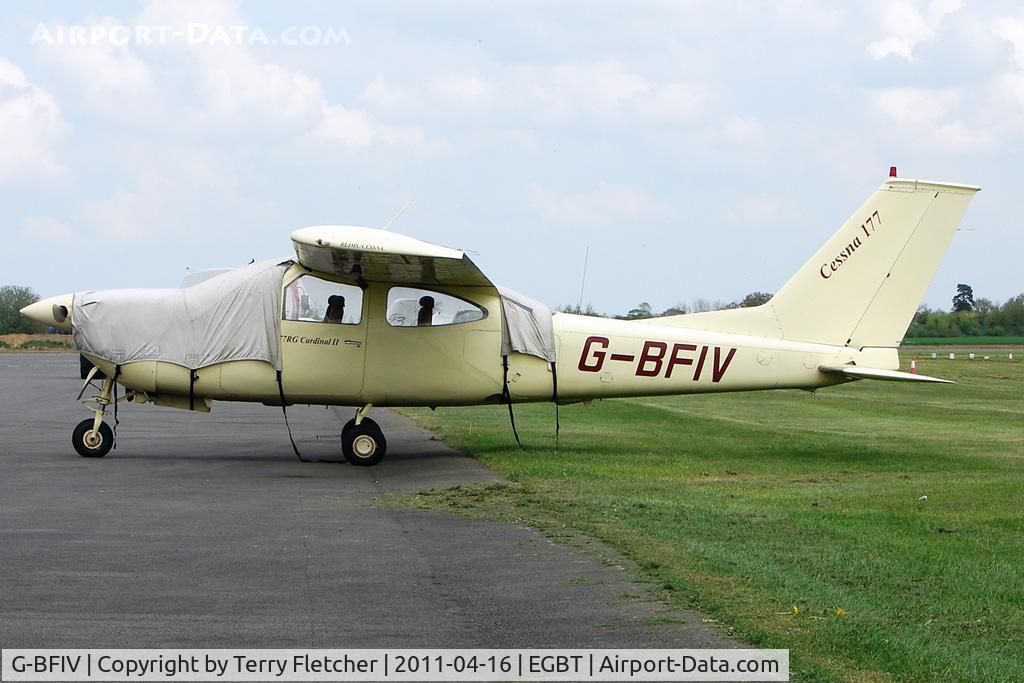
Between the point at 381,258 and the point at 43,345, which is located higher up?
the point at 381,258

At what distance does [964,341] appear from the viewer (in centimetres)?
9312

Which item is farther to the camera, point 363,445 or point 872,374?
point 872,374

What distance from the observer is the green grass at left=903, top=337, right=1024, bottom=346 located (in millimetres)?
90562

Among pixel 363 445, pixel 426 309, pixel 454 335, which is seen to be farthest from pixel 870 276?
pixel 363 445

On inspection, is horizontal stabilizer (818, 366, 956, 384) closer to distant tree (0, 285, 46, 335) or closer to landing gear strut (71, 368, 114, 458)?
landing gear strut (71, 368, 114, 458)

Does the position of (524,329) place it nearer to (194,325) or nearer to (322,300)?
(322,300)

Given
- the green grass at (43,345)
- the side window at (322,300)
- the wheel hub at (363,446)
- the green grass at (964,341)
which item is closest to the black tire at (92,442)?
the side window at (322,300)

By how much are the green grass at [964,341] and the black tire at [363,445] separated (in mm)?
80294

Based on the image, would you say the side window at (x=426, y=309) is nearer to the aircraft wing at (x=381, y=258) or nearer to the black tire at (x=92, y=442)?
the aircraft wing at (x=381, y=258)

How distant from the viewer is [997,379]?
40.6m

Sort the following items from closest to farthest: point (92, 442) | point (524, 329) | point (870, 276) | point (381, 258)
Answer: point (381, 258) → point (92, 442) → point (524, 329) → point (870, 276)

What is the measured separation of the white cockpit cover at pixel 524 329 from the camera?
15312 millimetres

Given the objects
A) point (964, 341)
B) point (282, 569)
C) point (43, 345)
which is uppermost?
point (964, 341)

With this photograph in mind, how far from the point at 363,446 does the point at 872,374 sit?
6.33m
